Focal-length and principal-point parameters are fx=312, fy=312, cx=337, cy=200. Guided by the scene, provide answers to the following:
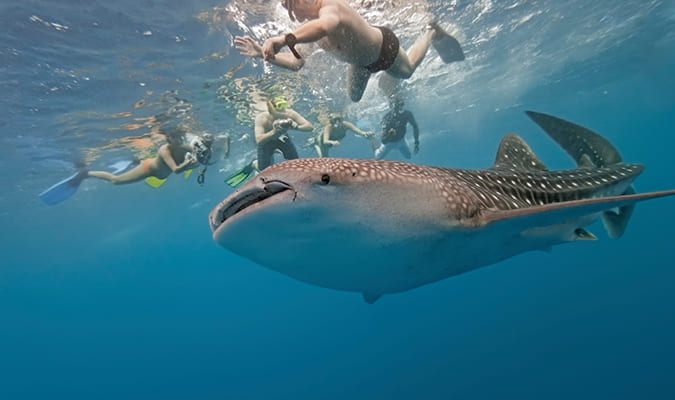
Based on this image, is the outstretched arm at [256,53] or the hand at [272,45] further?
the outstretched arm at [256,53]

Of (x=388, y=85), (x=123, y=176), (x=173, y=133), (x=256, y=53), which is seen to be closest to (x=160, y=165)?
(x=123, y=176)

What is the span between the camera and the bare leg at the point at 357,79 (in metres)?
7.16

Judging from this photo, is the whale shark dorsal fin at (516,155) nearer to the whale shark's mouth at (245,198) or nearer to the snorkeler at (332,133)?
the whale shark's mouth at (245,198)

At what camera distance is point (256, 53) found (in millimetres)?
5191

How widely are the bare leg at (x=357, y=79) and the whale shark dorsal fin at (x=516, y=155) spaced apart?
3733 mm

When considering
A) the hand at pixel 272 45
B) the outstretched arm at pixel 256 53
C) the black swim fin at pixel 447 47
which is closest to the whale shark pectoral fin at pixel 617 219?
the hand at pixel 272 45

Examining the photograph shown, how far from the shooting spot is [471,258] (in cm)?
269

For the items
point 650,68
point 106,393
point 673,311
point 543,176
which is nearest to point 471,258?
point 543,176

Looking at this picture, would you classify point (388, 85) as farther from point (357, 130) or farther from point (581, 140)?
point (581, 140)

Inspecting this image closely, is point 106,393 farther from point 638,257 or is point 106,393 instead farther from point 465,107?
point 638,257

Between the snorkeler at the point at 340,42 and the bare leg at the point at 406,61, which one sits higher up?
the bare leg at the point at 406,61

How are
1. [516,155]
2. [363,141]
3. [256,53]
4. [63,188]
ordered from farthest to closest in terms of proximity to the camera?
[363,141] → [63,188] → [256,53] → [516,155]

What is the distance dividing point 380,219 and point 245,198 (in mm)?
770

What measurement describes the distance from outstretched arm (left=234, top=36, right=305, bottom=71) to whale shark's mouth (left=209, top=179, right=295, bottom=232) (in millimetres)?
3494
